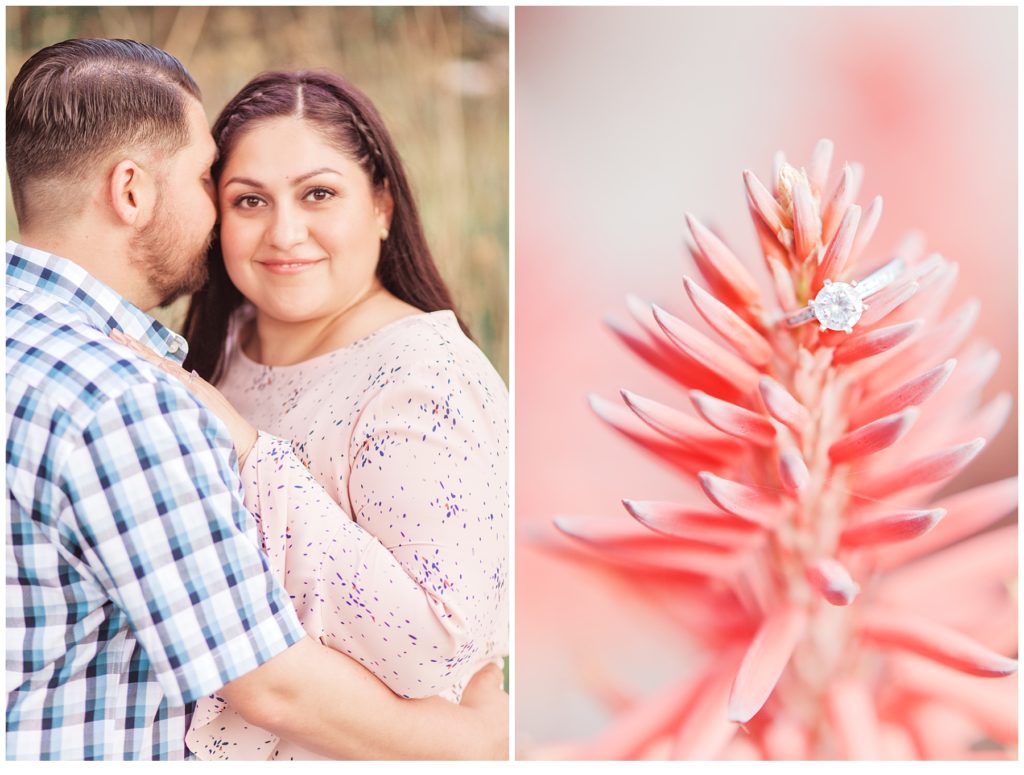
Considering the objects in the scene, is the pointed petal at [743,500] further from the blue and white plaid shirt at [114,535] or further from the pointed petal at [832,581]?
the blue and white plaid shirt at [114,535]

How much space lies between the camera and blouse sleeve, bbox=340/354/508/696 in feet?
4.89

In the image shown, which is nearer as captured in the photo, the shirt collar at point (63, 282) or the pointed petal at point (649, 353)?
the shirt collar at point (63, 282)

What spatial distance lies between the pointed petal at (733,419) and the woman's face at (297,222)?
0.62m

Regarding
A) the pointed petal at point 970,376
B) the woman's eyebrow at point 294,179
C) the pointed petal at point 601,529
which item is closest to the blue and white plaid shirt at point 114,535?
the woman's eyebrow at point 294,179

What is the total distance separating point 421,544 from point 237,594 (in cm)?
33

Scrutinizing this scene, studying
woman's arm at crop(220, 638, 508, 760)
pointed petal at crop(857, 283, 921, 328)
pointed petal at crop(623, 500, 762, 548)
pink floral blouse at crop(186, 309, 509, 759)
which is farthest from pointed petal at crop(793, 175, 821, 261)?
woman's arm at crop(220, 638, 508, 760)

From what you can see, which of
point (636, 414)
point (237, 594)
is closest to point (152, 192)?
point (237, 594)

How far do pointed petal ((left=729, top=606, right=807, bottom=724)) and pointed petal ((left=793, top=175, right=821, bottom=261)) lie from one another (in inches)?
25.2

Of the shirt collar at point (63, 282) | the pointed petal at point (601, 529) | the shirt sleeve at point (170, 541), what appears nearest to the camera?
the shirt sleeve at point (170, 541)

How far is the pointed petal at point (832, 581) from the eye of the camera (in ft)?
5.41

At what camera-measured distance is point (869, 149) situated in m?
1.70

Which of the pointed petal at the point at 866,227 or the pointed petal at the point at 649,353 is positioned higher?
the pointed petal at the point at 866,227

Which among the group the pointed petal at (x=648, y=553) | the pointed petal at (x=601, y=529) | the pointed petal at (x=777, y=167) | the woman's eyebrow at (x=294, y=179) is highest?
the pointed petal at (x=777, y=167)

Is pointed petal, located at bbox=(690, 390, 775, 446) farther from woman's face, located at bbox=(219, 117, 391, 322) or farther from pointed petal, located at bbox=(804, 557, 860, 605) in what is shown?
woman's face, located at bbox=(219, 117, 391, 322)
